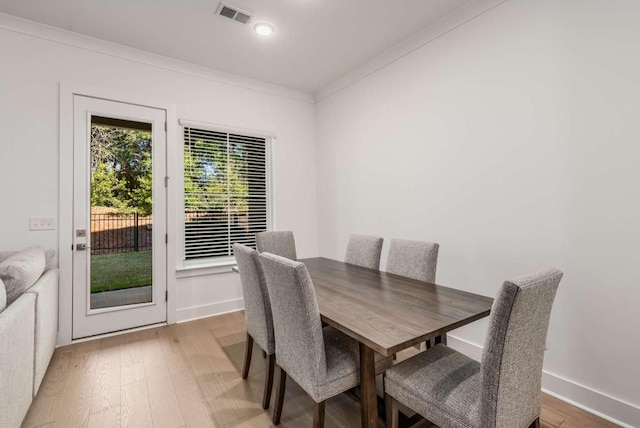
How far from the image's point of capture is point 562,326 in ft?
6.46

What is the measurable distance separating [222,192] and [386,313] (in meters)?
2.76

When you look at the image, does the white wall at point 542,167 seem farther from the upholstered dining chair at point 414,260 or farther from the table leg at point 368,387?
the table leg at point 368,387

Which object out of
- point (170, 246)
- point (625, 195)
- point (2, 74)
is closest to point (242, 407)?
point (170, 246)

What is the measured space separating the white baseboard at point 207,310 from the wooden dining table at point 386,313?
201 cm

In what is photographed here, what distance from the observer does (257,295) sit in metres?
1.89

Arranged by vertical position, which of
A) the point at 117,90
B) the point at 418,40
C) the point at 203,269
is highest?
the point at 418,40

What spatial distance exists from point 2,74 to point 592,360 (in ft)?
16.0

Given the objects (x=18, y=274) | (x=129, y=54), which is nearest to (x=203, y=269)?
(x=18, y=274)

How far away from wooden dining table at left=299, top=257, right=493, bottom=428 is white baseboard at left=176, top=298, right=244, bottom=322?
2.01m

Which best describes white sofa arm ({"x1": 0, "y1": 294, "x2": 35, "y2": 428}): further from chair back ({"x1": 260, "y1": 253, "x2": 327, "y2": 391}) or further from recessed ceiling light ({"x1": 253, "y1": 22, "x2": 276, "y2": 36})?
recessed ceiling light ({"x1": 253, "y1": 22, "x2": 276, "y2": 36})

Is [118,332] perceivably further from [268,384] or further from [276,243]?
[268,384]

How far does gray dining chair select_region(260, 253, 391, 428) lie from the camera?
4.47ft

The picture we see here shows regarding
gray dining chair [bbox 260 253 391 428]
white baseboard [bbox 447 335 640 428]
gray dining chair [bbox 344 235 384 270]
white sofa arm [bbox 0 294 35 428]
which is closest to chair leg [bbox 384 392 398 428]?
gray dining chair [bbox 260 253 391 428]

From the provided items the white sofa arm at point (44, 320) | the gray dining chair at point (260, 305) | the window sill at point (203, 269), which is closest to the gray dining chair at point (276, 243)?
the window sill at point (203, 269)
